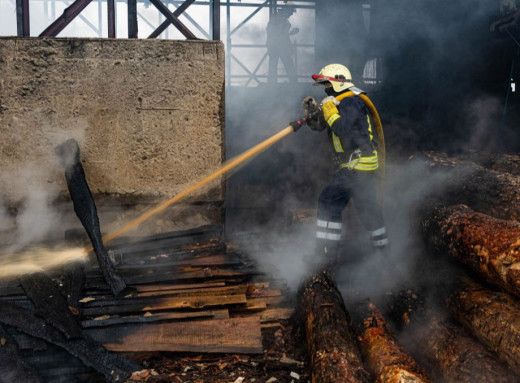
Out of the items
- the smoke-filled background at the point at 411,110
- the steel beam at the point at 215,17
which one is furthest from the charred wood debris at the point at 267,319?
the steel beam at the point at 215,17

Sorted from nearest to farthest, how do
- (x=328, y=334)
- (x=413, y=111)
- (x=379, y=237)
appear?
(x=328, y=334)
(x=379, y=237)
(x=413, y=111)

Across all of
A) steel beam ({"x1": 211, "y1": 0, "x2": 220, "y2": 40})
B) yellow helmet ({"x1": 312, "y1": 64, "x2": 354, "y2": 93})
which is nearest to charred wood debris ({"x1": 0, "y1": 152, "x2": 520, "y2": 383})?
yellow helmet ({"x1": 312, "y1": 64, "x2": 354, "y2": 93})

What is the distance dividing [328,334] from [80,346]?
184cm

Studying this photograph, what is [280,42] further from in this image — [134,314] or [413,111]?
[134,314]

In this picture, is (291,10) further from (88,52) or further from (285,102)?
(88,52)

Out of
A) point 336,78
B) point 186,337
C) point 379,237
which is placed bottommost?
point 186,337

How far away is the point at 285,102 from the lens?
30.6 ft

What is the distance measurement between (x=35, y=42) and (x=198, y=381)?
12.9 feet

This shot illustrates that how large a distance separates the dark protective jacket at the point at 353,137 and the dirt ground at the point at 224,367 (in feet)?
7.04

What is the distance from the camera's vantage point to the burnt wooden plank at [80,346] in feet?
9.69

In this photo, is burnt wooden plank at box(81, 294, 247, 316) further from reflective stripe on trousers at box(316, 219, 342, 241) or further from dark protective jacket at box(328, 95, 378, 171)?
dark protective jacket at box(328, 95, 378, 171)

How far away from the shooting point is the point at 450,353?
299 centimetres

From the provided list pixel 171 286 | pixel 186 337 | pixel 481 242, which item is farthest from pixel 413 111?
pixel 186 337

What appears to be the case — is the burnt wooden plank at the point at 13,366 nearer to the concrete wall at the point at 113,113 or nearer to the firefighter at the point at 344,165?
the concrete wall at the point at 113,113
